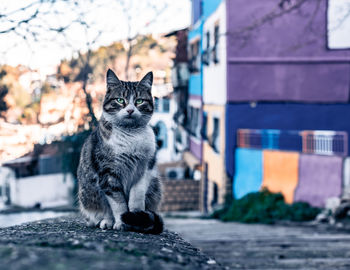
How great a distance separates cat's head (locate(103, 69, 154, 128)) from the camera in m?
4.26

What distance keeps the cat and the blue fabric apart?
10573 mm

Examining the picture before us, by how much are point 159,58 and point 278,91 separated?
5.87 meters

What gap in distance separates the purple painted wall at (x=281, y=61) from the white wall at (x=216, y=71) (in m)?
0.32

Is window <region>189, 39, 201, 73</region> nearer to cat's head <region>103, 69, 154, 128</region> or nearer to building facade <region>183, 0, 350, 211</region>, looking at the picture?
building facade <region>183, 0, 350, 211</region>

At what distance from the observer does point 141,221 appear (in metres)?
4.08

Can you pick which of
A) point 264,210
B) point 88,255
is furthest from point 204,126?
point 88,255

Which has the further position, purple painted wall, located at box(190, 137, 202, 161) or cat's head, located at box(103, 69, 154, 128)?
purple painted wall, located at box(190, 137, 202, 161)

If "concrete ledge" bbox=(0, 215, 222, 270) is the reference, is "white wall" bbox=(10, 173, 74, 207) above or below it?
below

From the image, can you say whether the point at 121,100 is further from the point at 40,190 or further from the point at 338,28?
the point at 40,190

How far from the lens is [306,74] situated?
14750 mm

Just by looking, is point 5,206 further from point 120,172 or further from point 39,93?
point 120,172

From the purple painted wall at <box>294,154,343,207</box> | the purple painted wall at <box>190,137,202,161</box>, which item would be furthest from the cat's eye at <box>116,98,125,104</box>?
the purple painted wall at <box>190,137,202,161</box>

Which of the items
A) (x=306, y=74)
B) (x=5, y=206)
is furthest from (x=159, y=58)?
(x=5, y=206)

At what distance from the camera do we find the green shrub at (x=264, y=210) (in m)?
12.7
